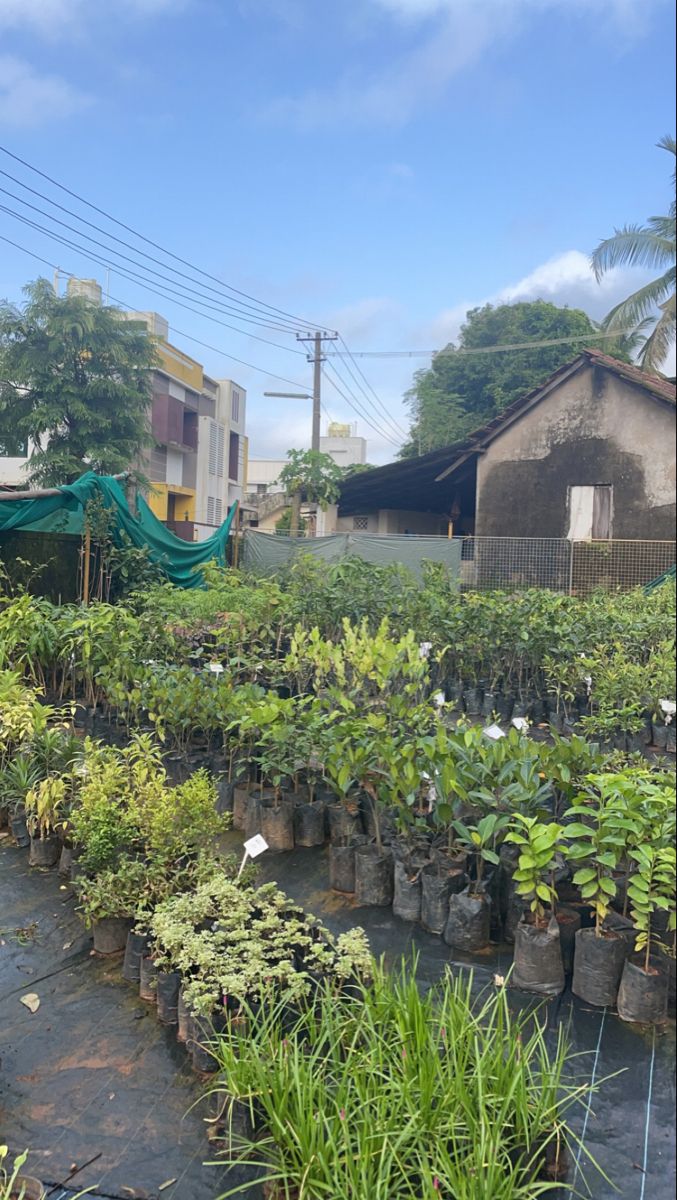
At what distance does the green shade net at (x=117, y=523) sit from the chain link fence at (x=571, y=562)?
5.89 metres

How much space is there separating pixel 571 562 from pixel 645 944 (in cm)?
97

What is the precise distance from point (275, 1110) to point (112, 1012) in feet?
2.76

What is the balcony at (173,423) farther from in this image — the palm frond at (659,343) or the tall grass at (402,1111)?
the palm frond at (659,343)

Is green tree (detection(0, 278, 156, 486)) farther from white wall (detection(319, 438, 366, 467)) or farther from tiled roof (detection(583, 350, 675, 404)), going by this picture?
tiled roof (detection(583, 350, 675, 404))

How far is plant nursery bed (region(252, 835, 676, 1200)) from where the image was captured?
1343mm

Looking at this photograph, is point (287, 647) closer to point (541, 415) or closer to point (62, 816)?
point (62, 816)

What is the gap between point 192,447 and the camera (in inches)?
1002

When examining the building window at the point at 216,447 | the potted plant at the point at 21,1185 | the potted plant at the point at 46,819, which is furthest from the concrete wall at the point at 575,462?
the building window at the point at 216,447

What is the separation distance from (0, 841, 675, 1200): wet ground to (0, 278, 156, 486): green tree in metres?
12.6

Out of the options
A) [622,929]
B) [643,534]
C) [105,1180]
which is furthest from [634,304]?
[105,1180]

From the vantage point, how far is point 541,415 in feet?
6.44

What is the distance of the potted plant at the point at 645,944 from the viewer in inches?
72.3

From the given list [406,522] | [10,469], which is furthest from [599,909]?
[10,469]

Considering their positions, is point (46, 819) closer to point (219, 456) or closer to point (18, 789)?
point (18, 789)
